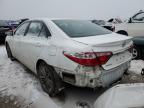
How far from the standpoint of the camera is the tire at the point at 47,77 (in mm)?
3502

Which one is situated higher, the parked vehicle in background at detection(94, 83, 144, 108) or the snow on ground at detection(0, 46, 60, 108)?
the parked vehicle in background at detection(94, 83, 144, 108)

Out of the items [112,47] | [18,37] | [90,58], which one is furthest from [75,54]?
[18,37]

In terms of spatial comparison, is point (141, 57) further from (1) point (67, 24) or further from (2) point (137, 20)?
(1) point (67, 24)

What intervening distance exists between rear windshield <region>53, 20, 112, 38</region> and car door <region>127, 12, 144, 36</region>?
475cm

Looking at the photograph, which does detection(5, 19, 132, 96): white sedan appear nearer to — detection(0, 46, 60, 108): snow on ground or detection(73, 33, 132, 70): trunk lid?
detection(73, 33, 132, 70): trunk lid

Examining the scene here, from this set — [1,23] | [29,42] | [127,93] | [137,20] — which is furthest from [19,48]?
[1,23]

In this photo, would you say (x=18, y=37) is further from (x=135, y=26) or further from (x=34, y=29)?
(x=135, y=26)

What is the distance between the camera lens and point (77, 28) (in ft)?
12.9

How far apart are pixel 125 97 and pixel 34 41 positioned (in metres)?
2.39

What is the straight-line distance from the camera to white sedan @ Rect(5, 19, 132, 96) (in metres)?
2.96

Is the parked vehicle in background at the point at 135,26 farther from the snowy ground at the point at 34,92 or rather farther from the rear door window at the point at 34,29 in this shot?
the rear door window at the point at 34,29

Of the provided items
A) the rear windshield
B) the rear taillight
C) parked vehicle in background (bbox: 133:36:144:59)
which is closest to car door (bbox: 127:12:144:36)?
parked vehicle in background (bbox: 133:36:144:59)

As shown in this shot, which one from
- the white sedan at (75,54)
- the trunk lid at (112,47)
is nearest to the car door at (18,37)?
the white sedan at (75,54)

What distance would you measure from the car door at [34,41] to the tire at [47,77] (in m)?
0.28
